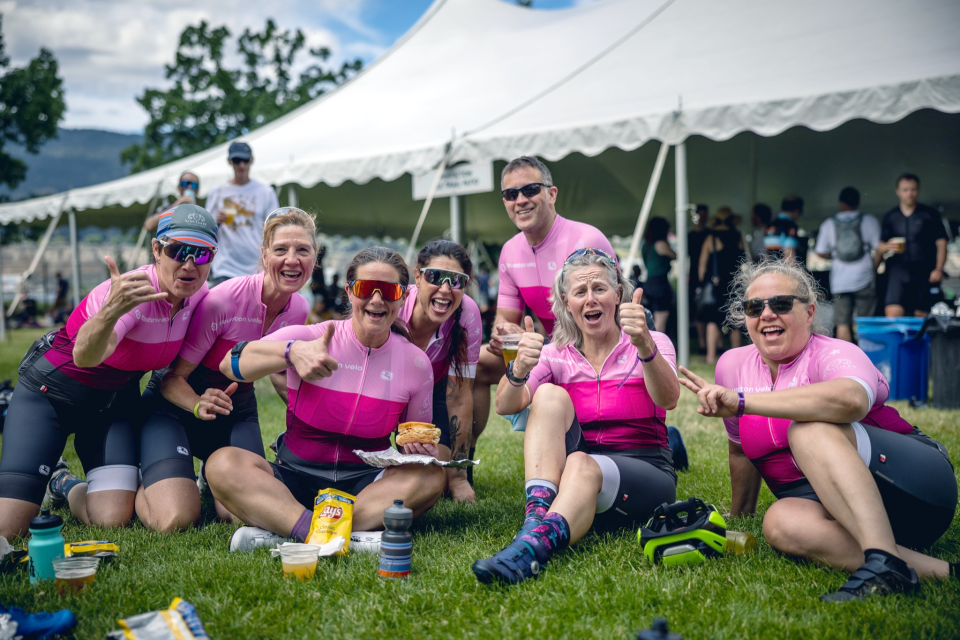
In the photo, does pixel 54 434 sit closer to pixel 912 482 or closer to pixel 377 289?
pixel 377 289

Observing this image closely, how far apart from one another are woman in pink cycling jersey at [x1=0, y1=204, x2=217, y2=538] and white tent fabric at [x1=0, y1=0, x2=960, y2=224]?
17.1 ft

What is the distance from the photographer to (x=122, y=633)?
1.91 m

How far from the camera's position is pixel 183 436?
12.4 feet

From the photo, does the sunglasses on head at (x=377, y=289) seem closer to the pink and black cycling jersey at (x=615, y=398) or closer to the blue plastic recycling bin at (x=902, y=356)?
the pink and black cycling jersey at (x=615, y=398)

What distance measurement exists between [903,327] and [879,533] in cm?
454

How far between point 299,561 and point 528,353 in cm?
123

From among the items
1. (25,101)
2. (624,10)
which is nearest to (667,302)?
(624,10)

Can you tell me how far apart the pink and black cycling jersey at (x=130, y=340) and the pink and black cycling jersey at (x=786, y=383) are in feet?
8.51

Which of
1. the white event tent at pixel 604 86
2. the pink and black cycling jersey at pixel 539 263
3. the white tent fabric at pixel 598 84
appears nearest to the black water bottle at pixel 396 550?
the pink and black cycling jersey at pixel 539 263

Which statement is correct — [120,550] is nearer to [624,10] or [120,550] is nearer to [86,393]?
[86,393]

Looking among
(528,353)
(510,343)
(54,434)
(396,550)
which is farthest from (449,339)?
(54,434)

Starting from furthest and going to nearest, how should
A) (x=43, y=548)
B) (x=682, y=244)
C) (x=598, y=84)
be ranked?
(x=598, y=84)
(x=682, y=244)
(x=43, y=548)

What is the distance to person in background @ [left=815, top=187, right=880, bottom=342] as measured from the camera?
7.78m

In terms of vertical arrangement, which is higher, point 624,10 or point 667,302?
point 624,10
